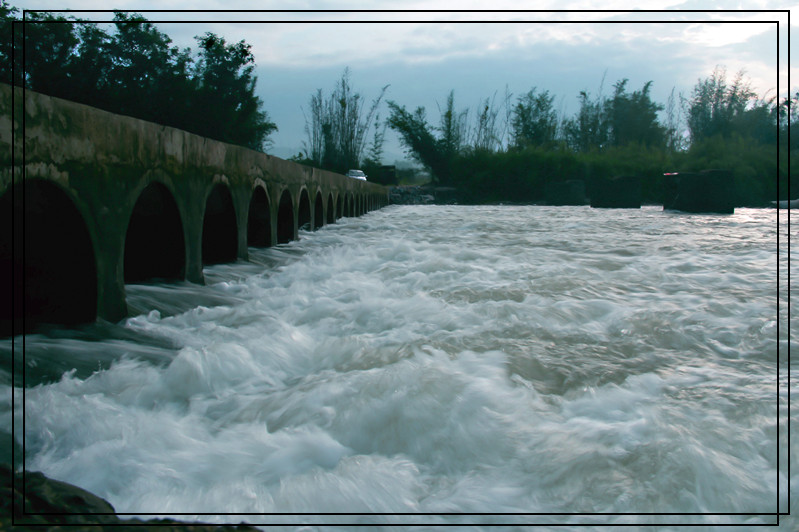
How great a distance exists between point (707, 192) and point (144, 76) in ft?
61.9

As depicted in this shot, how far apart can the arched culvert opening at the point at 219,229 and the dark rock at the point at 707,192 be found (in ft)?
35.6

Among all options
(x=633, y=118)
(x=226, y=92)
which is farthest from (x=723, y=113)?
(x=226, y=92)

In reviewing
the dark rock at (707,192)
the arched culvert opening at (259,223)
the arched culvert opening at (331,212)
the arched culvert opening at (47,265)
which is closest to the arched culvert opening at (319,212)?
the arched culvert opening at (331,212)

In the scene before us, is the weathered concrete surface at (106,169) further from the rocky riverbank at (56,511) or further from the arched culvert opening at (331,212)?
the arched culvert opening at (331,212)

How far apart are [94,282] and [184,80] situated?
70.3ft

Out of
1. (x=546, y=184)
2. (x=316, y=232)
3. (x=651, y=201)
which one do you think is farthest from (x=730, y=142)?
(x=316, y=232)

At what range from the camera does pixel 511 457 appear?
4.79ft

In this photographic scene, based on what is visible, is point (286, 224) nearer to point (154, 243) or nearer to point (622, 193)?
point (154, 243)

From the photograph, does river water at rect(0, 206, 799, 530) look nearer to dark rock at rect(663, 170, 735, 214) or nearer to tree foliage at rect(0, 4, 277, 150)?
dark rock at rect(663, 170, 735, 214)

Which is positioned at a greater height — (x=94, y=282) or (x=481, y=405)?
(x=94, y=282)

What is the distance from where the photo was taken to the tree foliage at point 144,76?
19.7 meters

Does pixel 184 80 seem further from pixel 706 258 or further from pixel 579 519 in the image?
pixel 579 519

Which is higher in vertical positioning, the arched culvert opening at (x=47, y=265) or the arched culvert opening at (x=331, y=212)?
the arched culvert opening at (x=331, y=212)

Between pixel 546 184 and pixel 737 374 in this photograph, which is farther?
pixel 546 184
